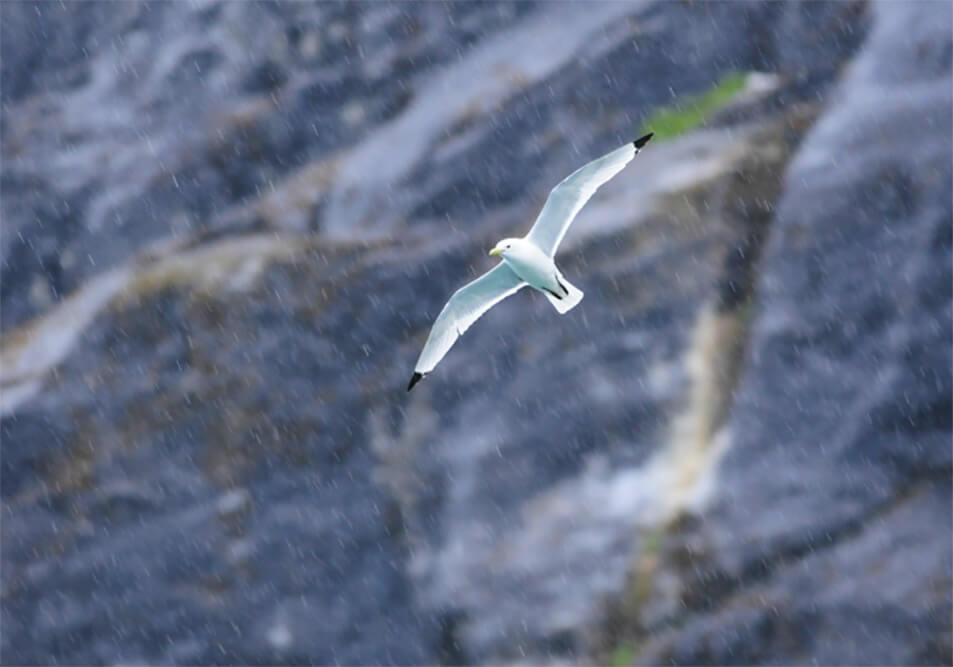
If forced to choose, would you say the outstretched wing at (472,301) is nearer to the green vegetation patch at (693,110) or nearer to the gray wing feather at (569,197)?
the gray wing feather at (569,197)

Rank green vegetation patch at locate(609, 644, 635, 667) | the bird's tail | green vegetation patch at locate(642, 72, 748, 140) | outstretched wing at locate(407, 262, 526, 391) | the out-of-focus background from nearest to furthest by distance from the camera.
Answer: the bird's tail < outstretched wing at locate(407, 262, 526, 391) < green vegetation patch at locate(609, 644, 635, 667) < the out-of-focus background < green vegetation patch at locate(642, 72, 748, 140)

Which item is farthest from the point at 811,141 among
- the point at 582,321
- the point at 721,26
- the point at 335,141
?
the point at 335,141

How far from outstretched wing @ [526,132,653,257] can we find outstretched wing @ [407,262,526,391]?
40cm

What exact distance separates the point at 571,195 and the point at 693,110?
17.2ft

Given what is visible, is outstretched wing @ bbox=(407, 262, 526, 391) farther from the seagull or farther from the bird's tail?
the bird's tail

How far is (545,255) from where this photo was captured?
36.6ft

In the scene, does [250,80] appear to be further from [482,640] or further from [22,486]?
[482,640]

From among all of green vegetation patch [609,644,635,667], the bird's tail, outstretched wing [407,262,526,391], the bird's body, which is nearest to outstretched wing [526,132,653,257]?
the bird's body

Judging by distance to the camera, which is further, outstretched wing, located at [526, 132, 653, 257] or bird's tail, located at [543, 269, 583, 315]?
bird's tail, located at [543, 269, 583, 315]

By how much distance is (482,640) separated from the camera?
47.3 ft

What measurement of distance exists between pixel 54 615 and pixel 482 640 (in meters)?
3.98

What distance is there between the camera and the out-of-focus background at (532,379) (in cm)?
1418

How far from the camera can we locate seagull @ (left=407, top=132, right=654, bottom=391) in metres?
11.0

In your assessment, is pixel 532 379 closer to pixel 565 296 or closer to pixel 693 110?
pixel 693 110
